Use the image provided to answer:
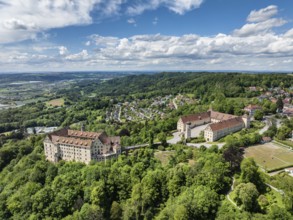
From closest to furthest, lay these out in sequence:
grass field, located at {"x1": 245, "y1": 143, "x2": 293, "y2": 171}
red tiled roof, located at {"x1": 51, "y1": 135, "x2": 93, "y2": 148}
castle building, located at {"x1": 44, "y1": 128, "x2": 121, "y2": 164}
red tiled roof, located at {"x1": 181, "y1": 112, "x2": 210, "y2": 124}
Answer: grass field, located at {"x1": 245, "y1": 143, "x2": 293, "y2": 171} < red tiled roof, located at {"x1": 51, "y1": 135, "x2": 93, "y2": 148} < castle building, located at {"x1": 44, "y1": 128, "x2": 121, "y2": 164} < red tiled roof, located at {"x1": 181, "y1": 112, "x2": 210, "y2": 124}

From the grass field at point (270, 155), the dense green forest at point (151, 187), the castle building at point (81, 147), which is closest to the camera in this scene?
the dense green forest at point (151, 187)

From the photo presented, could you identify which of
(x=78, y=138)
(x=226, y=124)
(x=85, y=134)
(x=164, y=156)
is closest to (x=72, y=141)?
(x=78, y=138)

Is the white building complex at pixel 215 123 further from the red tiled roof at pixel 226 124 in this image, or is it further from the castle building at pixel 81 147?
the castle building at pixel 81 147

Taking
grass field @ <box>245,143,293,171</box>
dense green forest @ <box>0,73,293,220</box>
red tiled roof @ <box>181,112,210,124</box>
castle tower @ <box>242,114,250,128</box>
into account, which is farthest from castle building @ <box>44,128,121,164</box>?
castle tower @ <box>242,114,250,128</box>

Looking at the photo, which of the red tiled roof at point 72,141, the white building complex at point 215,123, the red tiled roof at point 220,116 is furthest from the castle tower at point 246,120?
the red tiled roof at point 72,141

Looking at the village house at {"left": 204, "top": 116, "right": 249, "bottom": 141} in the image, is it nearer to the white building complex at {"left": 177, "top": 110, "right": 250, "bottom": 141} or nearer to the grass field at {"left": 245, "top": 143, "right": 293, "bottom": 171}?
the white building complex at {"left": 177, "top": 110, "right": 250, "bottom": 141}

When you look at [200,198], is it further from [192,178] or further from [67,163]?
[67,163]

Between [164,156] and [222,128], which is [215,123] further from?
[164,156]
